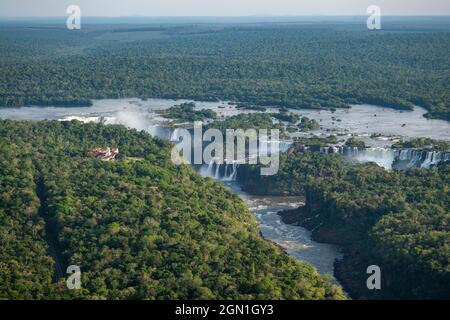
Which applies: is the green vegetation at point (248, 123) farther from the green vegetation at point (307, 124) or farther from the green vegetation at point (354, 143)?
the green vegetation at point (354, 143)

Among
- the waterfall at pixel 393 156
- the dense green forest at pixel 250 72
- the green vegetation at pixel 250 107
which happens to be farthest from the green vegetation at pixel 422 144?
the green vegetation at pixel 250 107

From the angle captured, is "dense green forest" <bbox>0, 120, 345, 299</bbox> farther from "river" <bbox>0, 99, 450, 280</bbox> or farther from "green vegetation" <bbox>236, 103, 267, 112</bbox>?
"green vegetation" <bbox>236, 103, 267, 112</bbox>

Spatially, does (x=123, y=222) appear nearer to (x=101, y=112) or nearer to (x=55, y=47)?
(x=101, y=112)

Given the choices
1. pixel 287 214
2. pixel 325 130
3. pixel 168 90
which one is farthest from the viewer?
pixel 168 90

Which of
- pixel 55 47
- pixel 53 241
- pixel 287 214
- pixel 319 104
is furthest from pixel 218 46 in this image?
pixel 53 241

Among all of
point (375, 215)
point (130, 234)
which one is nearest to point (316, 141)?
point (375, 215)

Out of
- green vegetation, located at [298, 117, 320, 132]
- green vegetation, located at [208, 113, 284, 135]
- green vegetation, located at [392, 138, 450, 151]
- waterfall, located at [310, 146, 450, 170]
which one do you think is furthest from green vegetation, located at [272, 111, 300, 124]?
green vegetation, located at [392, 138, 450, 151]
